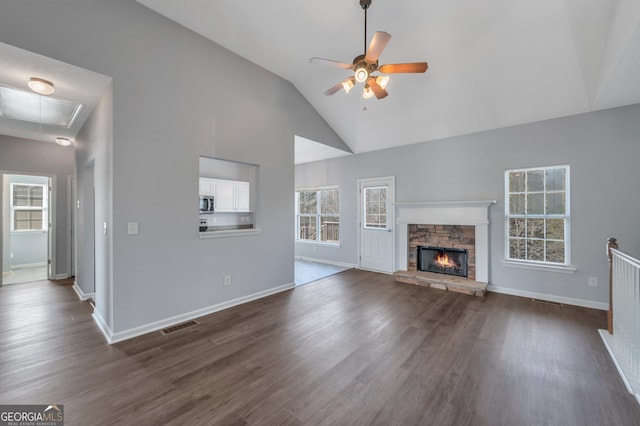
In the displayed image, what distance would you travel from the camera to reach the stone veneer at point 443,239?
15.5 feet

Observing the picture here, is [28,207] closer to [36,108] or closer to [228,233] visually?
[36,108]

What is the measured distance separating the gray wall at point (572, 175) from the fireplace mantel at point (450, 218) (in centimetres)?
Result: 14

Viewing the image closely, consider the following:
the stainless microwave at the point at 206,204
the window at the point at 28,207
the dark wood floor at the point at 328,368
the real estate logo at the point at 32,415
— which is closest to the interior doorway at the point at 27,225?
the window at the point at 28,207

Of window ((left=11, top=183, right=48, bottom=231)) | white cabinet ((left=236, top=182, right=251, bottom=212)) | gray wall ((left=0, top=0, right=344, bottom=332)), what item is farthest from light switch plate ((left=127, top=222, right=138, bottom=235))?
window ((left=11, top=183, right=48, bottom=231))

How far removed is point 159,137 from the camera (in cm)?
305

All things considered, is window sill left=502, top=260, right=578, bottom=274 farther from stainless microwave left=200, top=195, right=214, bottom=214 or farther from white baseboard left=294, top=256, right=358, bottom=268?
stainless microwave left=200, top=195, right=214, bottom=214

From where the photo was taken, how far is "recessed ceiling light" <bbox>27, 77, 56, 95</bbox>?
8.83ft

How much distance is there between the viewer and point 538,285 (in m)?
4.12

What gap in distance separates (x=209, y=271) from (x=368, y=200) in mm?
3861

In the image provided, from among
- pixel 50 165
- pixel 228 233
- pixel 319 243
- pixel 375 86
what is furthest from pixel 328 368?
pixel 50 165

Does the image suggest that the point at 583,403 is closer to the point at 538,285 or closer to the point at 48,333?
the point at 538,285

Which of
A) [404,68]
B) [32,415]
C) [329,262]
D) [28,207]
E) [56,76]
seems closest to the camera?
[32,415]

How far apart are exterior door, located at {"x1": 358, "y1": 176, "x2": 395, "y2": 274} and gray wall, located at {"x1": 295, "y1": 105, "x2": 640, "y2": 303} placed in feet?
1.14

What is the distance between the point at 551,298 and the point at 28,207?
36.5ft
